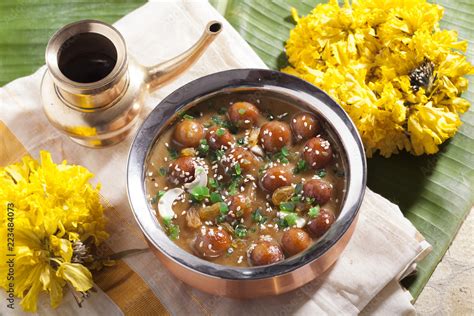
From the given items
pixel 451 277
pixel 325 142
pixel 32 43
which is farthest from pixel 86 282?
pixel 451 277

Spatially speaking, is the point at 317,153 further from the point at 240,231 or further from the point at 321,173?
the point at 240,231

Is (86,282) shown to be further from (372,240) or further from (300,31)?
(300,31)

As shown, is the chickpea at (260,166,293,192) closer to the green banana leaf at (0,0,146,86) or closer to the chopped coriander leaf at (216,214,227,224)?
the chopped coriander leaf at (216,214,227,224)

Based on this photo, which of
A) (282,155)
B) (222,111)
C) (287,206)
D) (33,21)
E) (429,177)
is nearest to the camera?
(287,206)

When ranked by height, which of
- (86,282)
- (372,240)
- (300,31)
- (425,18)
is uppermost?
(425,18)

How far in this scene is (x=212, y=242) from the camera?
70.4 inches

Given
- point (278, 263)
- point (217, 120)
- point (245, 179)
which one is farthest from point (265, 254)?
point (217, 120)

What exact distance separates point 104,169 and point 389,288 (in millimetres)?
988

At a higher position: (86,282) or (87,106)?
(87,106)

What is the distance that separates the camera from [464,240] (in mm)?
2408

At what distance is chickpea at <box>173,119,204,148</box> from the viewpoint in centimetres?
198

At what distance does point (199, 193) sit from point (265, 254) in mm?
268

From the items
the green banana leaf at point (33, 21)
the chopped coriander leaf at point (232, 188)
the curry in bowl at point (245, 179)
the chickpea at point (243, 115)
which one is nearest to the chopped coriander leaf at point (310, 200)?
the curry in bowl at point (245, 179)

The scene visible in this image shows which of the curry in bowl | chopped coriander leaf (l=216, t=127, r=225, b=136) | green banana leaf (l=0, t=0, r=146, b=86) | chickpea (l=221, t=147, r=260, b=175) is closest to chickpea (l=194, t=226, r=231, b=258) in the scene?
the curry in bowl
